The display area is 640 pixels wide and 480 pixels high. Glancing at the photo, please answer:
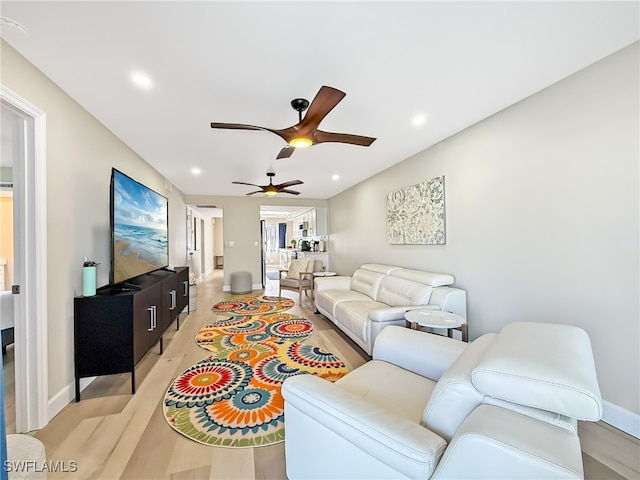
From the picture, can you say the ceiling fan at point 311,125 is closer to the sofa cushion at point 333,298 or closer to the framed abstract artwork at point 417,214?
the framed abstract artwork at point 417,214

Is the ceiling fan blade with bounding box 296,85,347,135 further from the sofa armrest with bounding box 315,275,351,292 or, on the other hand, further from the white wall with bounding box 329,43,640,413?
the sofa armrest with bounding box 315,275,351,292

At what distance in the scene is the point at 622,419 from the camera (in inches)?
71.4

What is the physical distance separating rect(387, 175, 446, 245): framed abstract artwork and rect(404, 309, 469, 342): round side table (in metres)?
1.02

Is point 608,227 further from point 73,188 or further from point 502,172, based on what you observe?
point 73,188

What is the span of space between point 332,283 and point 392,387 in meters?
2.98

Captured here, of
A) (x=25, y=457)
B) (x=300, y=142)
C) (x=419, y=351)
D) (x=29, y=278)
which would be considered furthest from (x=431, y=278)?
(x=29, y=278)

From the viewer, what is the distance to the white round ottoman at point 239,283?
6.41m

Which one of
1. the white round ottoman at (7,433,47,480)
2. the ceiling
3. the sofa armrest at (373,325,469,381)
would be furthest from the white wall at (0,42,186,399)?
the sofa armrest at (373,325,469,381)

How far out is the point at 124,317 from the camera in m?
2.21

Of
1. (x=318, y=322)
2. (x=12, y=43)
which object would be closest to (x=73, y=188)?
(x=12, y=43)

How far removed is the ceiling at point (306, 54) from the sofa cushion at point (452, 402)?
1778mm

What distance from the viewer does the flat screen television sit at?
95.8 inches

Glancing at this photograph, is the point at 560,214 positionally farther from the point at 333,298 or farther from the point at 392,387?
the point at 333,298

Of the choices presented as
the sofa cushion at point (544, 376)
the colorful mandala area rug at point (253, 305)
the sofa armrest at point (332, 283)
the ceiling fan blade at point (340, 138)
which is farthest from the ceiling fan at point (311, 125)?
the colorful mandala area rug at point (253, 305)
